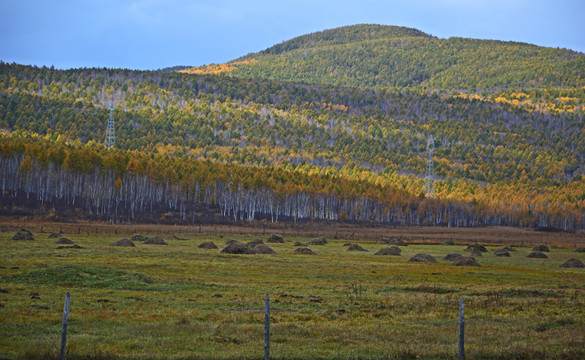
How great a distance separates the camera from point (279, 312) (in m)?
30.7

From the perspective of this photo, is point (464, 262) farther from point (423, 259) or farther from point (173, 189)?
point (173, 189)

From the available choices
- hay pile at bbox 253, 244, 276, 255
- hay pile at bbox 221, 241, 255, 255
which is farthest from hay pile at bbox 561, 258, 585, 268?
hay pile at bbox 221, 241, 255, 255

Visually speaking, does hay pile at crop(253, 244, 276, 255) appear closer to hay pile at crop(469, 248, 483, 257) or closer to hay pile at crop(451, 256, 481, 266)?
hay pile at crop(451, 256, 481, 266)

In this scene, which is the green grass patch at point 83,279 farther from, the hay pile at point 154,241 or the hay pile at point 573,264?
the hay pile at point 573,264

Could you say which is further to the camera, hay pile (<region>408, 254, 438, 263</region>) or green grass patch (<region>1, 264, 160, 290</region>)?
hay pile (<region>408, 254, 438, 263</region>)

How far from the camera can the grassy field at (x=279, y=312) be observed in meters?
22.4

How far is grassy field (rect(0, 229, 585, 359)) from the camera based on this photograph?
2242 cm

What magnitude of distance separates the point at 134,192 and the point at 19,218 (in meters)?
39.6

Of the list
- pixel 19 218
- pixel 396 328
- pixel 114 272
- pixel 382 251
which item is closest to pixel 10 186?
pixel 19 218

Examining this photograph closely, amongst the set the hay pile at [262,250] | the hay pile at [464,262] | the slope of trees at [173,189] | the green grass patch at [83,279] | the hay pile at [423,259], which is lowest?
the hay pile at [262,250]

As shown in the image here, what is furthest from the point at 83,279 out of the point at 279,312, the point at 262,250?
the point at 262,250

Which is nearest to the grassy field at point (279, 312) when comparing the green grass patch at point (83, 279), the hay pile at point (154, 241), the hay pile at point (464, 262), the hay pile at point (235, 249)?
the green grass patch at point (83, 279)

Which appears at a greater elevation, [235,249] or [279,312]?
[279,312]

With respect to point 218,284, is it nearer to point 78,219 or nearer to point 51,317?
point 51,317
